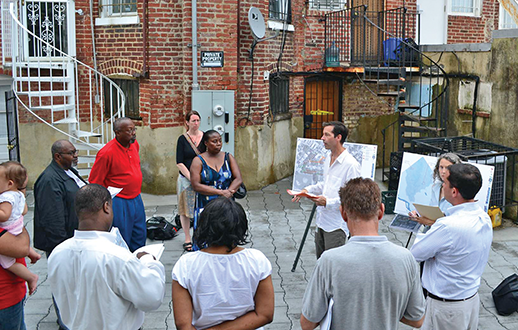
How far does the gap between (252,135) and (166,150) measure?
5.63ft

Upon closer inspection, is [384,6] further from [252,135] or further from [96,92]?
[96,92]

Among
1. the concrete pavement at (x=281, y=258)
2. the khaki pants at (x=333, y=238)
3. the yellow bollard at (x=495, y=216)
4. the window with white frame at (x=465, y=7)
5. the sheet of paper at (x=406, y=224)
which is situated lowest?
the concrete pavement at (x=281, y=258)

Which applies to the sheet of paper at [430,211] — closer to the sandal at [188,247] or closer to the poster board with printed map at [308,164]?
the poster board with printed map at [308,164]

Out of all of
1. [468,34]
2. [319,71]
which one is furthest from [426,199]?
[468,34]

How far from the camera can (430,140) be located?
30.5 ft

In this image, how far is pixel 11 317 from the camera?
4098mm

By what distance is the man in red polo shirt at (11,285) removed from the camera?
3955 millimetres

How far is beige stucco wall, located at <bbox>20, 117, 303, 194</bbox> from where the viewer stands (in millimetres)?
10930

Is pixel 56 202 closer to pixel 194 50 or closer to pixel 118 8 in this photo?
pixel 194 50

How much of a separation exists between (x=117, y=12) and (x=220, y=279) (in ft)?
30.5

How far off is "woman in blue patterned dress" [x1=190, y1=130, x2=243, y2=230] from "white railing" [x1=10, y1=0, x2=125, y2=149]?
3.88 m

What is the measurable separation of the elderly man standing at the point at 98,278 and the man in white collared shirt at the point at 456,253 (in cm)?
185

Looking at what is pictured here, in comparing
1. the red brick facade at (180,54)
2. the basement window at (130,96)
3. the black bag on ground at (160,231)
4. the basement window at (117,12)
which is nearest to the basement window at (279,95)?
the red brick facade at (180,54)

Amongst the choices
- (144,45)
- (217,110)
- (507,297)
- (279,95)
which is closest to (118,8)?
(144,45)
